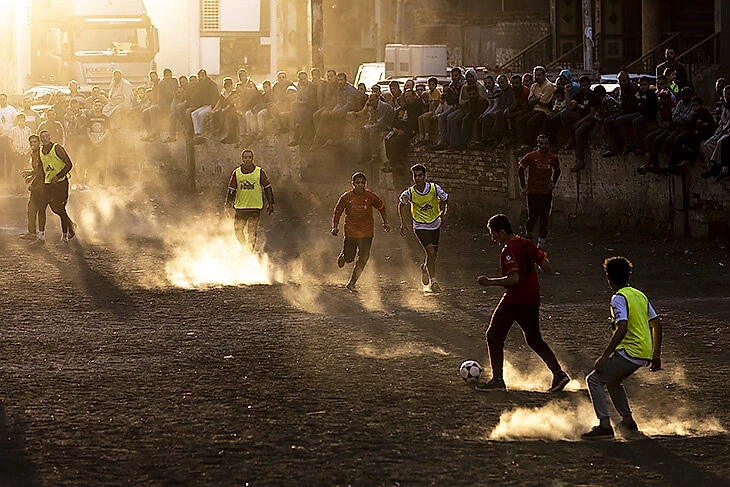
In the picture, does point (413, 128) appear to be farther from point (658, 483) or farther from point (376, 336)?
point (658, 483)

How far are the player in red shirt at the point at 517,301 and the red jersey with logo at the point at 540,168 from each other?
887 cm

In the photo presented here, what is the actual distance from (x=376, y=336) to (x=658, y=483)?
232 inches

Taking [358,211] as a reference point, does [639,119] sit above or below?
above

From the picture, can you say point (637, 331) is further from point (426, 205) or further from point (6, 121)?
point (6, 121)

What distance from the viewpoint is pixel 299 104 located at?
29078 mm

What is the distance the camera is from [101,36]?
4388 centimetres

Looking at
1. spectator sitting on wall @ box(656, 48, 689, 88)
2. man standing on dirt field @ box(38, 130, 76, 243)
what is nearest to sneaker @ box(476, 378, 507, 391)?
spectator sitting on wall @ box(656, 48, 689, 88)

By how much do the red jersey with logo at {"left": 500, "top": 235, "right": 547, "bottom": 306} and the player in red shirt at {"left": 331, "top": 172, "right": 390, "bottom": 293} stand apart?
20.2 ft

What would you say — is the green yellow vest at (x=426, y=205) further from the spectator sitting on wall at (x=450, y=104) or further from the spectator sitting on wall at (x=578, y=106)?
the spectator sitting on wall at (x=450, y=104)

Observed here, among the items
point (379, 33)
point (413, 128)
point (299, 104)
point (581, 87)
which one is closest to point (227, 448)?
point (581, 87)

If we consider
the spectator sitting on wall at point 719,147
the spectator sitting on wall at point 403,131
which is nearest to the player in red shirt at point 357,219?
the spectator sitting on wall at point 719,147

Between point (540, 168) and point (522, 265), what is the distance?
915 cm

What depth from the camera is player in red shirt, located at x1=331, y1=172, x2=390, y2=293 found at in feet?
→ 56.6

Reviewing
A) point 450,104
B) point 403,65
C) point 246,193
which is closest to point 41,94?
point 403,65
